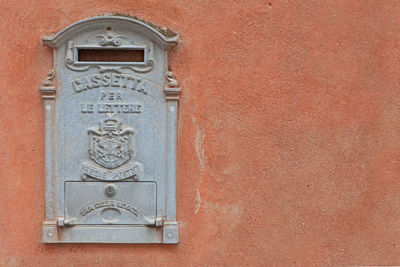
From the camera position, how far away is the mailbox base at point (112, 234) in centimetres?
399

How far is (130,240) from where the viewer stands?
13.2 feet

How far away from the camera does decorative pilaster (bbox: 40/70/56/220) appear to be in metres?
3.91

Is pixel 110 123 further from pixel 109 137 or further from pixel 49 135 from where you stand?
pixel 49 135

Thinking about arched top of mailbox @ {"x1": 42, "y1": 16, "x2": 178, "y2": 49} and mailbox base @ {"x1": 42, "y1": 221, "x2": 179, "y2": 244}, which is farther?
mailbox base @ {"x1": 42, "y1": 221, "x2": 179, "y2": 244}

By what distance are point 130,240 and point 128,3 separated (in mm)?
1867

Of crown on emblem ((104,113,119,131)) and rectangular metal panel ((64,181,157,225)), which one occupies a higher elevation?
crown on emblem ((104,113,119,131))

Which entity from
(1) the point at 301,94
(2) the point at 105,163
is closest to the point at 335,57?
(1) the point at 301,94

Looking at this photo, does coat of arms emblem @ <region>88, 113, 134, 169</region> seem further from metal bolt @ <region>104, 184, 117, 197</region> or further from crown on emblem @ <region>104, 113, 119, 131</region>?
metal bolt @ <region>104, 184, 117, 197</region>

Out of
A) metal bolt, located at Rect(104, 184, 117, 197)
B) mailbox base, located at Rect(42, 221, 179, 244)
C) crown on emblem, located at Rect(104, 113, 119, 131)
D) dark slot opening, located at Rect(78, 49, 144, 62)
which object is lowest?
mailbox base, located at Rect(42, 221, 179, 244)

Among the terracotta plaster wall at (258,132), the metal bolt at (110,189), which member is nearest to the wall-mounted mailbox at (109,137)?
the metal bolt at (110,189)

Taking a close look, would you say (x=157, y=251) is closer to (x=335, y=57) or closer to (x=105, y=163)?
(x=105, y=163)

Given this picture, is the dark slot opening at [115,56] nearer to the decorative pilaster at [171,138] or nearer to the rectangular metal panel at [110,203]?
the decorative pilaster at [171,138]

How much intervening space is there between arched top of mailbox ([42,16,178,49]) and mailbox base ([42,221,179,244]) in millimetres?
1410

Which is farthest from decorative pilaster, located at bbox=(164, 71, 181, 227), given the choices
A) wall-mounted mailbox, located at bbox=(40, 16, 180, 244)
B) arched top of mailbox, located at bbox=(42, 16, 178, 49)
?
arched top of mailbox, located at bbox=(42, 16, 178, 49)
